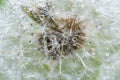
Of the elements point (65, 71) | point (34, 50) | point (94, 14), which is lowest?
point (65, 71)

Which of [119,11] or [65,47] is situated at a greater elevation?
[119,11]

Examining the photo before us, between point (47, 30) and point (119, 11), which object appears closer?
point (47, 30)

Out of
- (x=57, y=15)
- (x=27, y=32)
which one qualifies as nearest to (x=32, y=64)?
(x=27, y=32)

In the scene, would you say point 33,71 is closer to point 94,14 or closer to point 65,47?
point 65,47

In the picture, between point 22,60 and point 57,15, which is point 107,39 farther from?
point 22,60

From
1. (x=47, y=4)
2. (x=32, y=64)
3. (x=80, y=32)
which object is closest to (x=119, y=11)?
(x=80, y=32)
